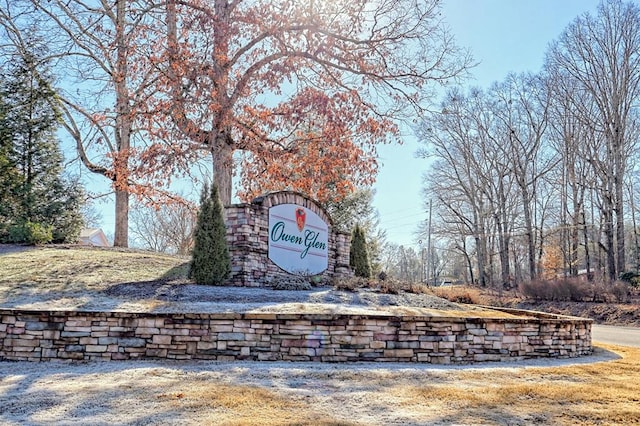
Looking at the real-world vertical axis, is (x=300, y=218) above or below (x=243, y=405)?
above

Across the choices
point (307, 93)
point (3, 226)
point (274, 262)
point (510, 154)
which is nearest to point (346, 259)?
point (274, 262)

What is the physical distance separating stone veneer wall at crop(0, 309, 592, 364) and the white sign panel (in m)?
3.34

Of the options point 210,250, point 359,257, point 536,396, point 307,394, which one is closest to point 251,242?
point 210,250

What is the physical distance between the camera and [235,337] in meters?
5.49

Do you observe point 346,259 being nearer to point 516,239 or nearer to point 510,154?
point 510,154

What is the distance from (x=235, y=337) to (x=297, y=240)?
4.06m

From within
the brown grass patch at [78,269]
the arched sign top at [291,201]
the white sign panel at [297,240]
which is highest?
the arched sign top at [291,201]

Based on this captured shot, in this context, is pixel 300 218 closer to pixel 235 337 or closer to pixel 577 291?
pixel 235 337

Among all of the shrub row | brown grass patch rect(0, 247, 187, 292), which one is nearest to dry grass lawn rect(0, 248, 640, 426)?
brown grass patch rect(0, 247, 187, 292)

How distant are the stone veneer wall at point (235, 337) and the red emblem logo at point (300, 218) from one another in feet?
13.0

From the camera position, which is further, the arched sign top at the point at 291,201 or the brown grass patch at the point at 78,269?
the arched sign top at the point at 291,201

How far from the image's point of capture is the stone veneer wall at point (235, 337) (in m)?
5.33

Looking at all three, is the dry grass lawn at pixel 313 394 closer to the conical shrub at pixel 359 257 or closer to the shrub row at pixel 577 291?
the conical shrub at pixel 359 257

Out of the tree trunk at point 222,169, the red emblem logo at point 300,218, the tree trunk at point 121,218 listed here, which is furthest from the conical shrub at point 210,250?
the tree trunk at point 121,218
